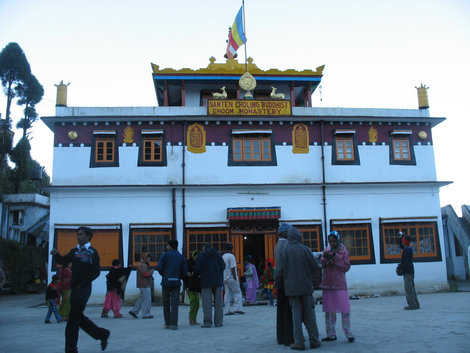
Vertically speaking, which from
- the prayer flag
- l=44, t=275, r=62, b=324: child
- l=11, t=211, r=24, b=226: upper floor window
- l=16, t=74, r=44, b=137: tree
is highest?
l=16, t=74, r=44, b=137: tree

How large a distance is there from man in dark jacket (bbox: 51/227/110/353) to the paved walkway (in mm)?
552

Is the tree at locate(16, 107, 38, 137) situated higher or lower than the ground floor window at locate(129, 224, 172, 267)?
higher

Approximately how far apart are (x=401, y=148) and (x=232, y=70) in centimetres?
787

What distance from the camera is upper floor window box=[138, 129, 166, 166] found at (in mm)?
17250

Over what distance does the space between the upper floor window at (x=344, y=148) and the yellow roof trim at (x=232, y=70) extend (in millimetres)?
3332

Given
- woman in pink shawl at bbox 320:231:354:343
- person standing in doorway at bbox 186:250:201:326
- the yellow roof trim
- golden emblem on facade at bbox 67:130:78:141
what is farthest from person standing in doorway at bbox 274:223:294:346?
A: the yellow roof trim

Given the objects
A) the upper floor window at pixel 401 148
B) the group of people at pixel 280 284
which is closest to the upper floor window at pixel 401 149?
the upper floor window at pixel 401 148

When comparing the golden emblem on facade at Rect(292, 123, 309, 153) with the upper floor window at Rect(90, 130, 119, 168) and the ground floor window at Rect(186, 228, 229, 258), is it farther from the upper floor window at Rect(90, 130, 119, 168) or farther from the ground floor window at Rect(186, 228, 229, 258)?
the upper floor window at Rect(90, 130, 119, 168)

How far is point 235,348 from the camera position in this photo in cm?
671

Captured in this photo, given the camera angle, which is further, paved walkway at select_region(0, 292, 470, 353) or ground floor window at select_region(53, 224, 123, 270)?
ground floor window at select_region(53, 224, 123, 270)

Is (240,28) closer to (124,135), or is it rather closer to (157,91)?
(157,91)

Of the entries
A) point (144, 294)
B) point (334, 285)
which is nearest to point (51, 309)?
point (144, 294)

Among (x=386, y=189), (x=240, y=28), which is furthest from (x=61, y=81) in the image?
(x=386, y=189)

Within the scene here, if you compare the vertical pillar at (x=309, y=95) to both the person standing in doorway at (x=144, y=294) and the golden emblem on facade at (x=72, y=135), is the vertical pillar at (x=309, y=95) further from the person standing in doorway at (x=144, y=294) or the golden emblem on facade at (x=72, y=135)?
the person standing in doorway at (x=144, y=294)
